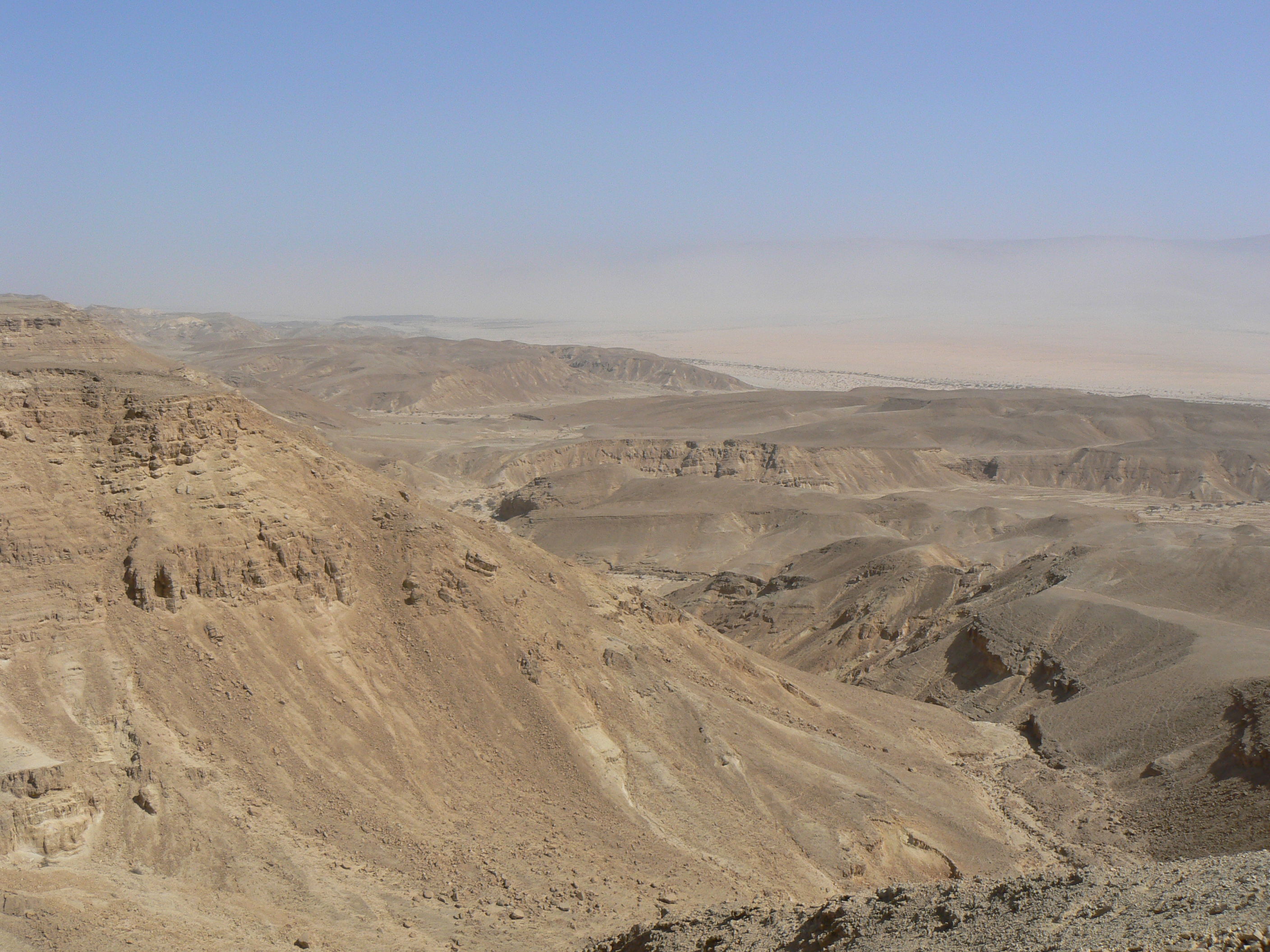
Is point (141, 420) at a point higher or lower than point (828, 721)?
higher

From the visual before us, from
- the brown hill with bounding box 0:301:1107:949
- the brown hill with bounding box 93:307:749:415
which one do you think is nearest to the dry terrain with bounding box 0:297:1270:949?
the brown hill with bounding box 0:301:1107:949

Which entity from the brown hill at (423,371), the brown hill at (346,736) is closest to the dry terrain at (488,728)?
the brown hill at (346,736)

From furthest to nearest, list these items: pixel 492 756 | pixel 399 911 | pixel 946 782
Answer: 1. pixel 946 782
2. pixel 492 756
3. pixel 399 911

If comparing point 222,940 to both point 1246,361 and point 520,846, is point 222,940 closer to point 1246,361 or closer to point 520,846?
point 520,846

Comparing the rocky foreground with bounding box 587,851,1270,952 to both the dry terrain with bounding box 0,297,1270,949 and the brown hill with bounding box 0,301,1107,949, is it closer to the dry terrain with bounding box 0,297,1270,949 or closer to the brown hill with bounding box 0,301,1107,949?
the dry terrain with bounding box 0,297,1270,949

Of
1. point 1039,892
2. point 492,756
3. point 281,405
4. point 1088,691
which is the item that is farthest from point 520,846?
point 281,405

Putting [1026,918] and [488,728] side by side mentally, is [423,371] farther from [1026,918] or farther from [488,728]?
[1026,918]

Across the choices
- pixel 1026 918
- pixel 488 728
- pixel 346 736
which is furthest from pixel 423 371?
pixel 1026 918
